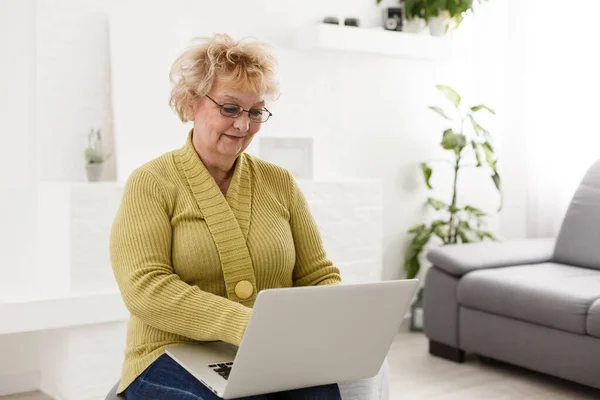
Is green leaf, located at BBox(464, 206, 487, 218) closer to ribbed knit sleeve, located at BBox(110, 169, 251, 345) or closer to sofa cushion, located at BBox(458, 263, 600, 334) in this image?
sofa cushion, located at BBox(458, 263, 600, 334)

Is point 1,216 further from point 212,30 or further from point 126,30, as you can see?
point 212,30

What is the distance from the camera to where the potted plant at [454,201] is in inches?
176

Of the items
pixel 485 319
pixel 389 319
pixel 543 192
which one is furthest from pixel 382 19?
pixel 389 319

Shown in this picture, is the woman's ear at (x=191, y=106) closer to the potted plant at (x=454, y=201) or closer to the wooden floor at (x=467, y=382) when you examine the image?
the wooden floor at (x=467, y=382)

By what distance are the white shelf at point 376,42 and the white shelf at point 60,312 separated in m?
1.56

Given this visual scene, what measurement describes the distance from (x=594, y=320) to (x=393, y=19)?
6.29ft

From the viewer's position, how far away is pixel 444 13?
14.8ft

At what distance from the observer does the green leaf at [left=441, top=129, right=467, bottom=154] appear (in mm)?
4406

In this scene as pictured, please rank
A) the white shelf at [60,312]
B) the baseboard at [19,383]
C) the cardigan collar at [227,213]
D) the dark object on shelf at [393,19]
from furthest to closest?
the dark object on shelf at [393,19], the baseboard at [19,383], the white shelf at [60,312], the cardigan collar at [227,213]

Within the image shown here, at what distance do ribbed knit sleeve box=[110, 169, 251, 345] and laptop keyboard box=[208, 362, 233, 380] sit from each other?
53 mm

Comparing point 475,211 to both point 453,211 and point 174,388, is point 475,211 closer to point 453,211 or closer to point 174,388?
point 453,211

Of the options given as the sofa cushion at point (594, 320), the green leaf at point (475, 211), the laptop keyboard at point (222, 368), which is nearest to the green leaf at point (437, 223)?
the green leaf at point (475, 211)

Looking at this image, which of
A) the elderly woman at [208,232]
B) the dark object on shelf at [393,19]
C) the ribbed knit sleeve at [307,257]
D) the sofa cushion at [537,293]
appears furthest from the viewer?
the dark object on shelf at [393,19]

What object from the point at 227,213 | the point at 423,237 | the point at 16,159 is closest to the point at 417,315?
the point at 423,237
